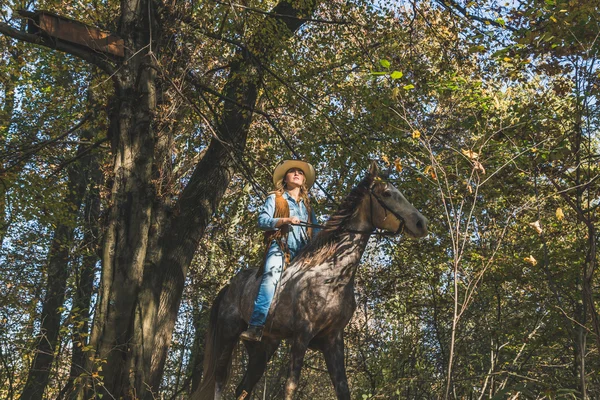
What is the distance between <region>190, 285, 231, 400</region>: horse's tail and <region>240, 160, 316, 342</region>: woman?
3.27 feet

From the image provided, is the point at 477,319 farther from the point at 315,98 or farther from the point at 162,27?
the point at 162,27

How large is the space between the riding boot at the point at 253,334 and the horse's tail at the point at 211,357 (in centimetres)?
100

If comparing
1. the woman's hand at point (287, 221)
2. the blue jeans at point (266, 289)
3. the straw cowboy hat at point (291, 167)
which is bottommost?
the blue jeans at point (266, 289)

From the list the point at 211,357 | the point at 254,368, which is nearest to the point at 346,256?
the point at 254,368

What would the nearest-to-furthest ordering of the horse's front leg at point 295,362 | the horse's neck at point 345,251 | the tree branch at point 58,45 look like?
the horse's front leg at point 295,362, the horse's neck at point 345,251, the tree branch at point 58,45

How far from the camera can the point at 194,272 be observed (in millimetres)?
15273

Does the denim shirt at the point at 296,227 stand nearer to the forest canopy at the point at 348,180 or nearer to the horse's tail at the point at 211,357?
the forest canopy at the point at 348,180

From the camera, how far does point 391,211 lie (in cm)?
646

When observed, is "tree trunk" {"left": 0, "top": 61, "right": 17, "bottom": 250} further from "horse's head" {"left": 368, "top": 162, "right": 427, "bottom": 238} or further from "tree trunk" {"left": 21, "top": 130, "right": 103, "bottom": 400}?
"horse's head" {"left": 368, "top": 162, "right": 427, "bottom": 238}

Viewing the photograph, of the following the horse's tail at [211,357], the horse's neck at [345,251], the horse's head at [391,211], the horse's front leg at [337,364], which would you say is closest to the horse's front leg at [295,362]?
the horse's front leg at [337,364]

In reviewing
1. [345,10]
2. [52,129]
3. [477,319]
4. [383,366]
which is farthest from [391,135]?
[52,129]

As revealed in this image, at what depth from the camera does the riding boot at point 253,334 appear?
22.1ft

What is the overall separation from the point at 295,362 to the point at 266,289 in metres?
0.81

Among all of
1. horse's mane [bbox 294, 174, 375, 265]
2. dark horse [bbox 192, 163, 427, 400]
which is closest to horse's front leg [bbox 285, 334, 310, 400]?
dark horse [bbox 192, 163, 427, 400]
